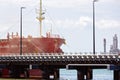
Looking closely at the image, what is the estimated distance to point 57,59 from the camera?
89438 mm

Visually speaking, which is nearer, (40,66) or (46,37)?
(40,66)

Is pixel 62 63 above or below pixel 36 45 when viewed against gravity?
below

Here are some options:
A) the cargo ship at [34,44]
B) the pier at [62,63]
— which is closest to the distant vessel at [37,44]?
the cargo ship at [34,44]

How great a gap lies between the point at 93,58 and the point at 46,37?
3771 cm

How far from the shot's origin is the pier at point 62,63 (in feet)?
270

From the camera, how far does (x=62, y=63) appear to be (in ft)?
292

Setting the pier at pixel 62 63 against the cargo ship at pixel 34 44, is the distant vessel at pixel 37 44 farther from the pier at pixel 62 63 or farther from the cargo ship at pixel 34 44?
the pier at pixel 62 63

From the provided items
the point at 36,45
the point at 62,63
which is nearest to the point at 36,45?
the point at 36,45

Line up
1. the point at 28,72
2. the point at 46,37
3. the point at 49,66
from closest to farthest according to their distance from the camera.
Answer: the point at 49,66, the point at 28,72, the point at 46,37

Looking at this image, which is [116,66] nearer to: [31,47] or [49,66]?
[49,66]

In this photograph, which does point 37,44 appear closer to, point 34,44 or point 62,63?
point 34,44

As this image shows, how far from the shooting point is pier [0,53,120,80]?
8238 cm

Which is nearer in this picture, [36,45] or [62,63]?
[62,63]

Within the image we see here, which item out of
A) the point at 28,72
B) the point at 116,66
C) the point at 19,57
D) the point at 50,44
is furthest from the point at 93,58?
the point at 50,44
